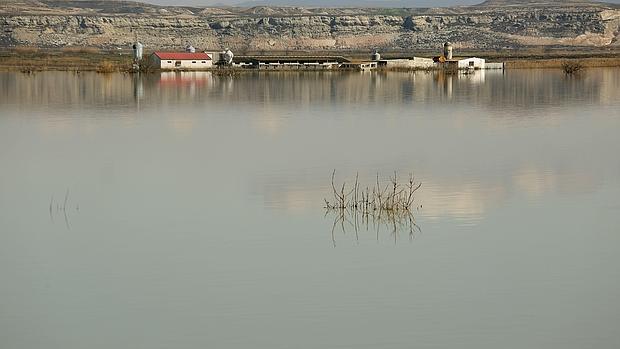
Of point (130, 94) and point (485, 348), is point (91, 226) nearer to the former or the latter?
point (485, 348)

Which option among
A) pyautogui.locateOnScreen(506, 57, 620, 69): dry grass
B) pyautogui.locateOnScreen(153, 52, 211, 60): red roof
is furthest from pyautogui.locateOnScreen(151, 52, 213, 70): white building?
pyautogui.locateOnScreen(506, 57, 620, 69): dry grass

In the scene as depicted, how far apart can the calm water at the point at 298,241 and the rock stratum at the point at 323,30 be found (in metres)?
113

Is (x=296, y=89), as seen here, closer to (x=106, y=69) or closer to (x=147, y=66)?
(x=106, y=69)

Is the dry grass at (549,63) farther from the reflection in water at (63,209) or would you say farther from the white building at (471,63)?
the reflection in water at (63,209)

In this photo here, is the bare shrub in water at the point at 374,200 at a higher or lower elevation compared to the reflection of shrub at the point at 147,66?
lower

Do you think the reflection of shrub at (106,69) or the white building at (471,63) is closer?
the reflection of shrub at (106,69)

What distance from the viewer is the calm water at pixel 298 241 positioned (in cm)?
1017

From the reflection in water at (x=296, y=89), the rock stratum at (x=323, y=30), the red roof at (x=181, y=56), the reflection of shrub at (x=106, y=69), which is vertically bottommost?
the reflection in water at (x=296, y=89)

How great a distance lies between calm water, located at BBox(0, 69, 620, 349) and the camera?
10.2 meters

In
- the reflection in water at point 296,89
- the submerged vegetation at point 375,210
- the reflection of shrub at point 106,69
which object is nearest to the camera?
the submerged vegetation at point 375,210

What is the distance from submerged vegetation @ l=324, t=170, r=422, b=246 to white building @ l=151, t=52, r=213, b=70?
2198 inches

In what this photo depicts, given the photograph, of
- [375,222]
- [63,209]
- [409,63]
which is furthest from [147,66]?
[375,222]

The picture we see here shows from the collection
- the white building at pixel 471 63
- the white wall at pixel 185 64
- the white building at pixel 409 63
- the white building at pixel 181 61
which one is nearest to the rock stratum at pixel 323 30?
the white building at pixel 471 63

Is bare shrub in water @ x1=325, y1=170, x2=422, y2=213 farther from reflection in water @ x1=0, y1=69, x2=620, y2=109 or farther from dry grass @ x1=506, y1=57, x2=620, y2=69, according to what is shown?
dry grass @ x1=506, y1=57, x2=620, y2=69
